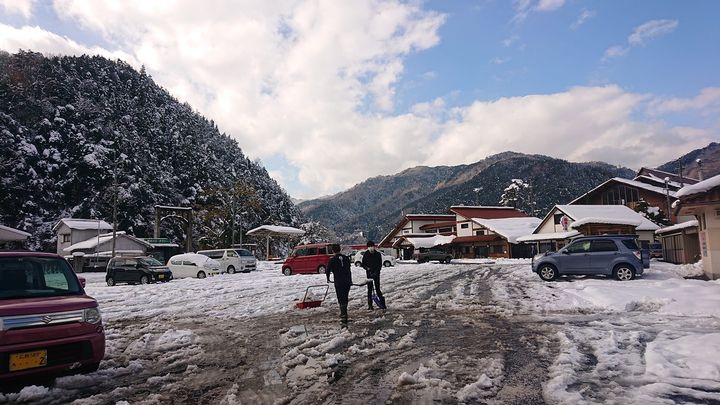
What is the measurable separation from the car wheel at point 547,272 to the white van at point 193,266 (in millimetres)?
18936

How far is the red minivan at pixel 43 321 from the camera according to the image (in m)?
4.67

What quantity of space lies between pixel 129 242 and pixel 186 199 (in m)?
25.2

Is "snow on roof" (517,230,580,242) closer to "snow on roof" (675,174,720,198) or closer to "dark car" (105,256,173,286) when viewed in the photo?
"snow on roof" (675,174,720,198)

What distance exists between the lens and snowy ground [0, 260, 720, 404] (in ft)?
15.3

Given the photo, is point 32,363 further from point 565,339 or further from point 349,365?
point 565,339

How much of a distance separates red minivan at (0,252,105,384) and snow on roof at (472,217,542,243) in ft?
149

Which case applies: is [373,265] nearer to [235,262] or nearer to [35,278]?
[35,278]

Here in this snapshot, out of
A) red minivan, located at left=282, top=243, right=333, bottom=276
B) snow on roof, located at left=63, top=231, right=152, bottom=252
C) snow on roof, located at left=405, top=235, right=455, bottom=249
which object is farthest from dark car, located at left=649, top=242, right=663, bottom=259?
snow on roof, located at left=63, top=231, right=152, bottom=252

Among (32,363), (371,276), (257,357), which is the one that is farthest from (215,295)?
(32,363)

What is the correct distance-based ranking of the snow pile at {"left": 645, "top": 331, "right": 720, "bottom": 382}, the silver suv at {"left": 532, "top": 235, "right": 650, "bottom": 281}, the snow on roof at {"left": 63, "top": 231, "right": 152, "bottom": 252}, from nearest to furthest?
the snow pile at {"left": 645, "top": 331, "right": 720, "bottom": 382} < the silver suv at {"left": 532, "top": 235, "right": 650, "bottom": 281} < the snow on roof at {"left": 63, "top": 231, "right": 152, "bottom": 252}

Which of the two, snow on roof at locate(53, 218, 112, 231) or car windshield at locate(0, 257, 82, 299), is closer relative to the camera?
car windshield at locate(0, 257, 82, 299)

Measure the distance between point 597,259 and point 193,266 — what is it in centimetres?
2185

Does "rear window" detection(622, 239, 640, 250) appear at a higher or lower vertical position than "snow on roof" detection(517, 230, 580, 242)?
lower

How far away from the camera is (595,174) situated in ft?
363
